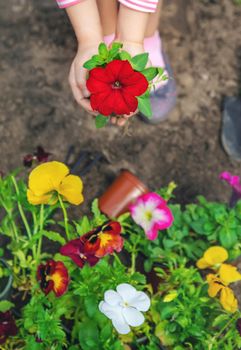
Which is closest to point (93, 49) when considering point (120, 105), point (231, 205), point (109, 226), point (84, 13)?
point (84, 13)

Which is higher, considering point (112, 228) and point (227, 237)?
point (112, 228)

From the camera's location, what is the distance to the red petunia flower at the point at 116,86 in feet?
4.17

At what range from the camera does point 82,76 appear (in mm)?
1605

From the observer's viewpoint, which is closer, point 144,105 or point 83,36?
point 144,105

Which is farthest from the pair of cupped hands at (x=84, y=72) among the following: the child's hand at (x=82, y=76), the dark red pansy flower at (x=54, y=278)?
the dark red pansy flower at (x=54, y=278)

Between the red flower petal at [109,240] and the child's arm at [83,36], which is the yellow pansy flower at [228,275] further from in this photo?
the child's arm at [83,36]

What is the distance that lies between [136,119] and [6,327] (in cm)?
100

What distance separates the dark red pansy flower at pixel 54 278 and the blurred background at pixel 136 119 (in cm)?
60

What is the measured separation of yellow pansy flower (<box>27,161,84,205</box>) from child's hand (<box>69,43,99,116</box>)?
334mm

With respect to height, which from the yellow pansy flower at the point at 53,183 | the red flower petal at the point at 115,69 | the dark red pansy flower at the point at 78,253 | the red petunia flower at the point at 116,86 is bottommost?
the dark red pansy flower at the point at 78,253

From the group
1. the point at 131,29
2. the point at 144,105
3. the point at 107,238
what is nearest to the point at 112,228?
the point at 107,238

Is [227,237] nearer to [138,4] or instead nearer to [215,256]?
[215,256]

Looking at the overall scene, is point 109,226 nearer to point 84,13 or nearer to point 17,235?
point 17,235

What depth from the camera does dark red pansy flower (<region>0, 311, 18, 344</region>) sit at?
148cm
